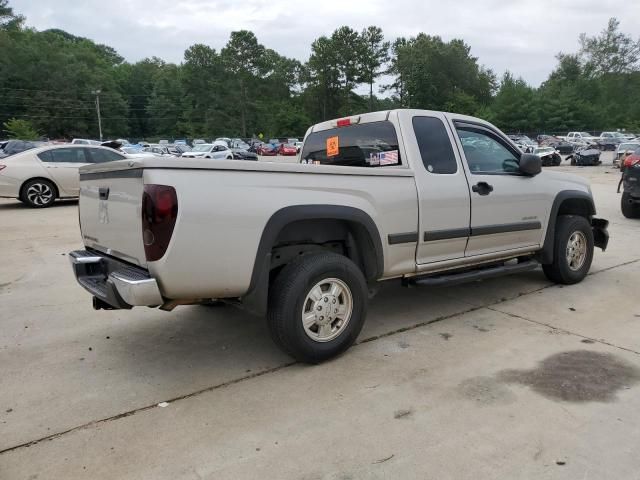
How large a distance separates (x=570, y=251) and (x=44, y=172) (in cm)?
1145

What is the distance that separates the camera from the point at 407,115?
4.35 meters

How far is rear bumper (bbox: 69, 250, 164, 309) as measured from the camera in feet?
9.94

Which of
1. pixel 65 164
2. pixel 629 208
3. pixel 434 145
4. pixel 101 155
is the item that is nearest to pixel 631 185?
pixel 629 208

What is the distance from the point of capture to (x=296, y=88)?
324 feet

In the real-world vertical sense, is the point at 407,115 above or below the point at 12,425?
above

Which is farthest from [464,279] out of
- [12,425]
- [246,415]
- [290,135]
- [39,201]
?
[290,135]

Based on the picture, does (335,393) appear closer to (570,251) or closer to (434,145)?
(434,145)

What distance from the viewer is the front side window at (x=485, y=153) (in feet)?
15.4

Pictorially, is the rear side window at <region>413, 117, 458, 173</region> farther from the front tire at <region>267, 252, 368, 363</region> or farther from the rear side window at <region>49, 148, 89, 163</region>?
the rear side window at <region>49, 148, 89, 163</region>

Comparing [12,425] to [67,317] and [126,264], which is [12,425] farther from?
[67,317]

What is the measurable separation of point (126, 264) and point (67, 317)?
1.80m

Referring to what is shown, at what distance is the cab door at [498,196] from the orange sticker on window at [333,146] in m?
1.09

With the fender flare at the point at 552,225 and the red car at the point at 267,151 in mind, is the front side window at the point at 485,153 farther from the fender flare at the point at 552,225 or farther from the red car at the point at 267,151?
the red car at the point at 267,151

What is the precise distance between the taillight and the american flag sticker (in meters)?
2.01
